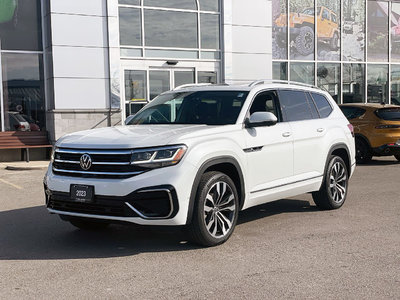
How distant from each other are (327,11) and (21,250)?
18.8m

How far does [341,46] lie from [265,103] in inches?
662

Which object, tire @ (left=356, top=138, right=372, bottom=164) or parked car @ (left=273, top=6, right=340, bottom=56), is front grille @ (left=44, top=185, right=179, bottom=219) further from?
parked car @ (left=273, top=6, right=340, bottom=56)

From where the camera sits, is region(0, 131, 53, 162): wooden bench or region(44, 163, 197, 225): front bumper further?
region(0, 131, 53, 162): wooden bench

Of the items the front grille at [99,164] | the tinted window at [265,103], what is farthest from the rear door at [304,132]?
the front grille at [99,164]

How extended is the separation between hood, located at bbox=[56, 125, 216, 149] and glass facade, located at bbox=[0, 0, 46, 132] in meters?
12.0

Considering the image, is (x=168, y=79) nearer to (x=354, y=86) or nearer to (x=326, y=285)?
(x=354, y=86)

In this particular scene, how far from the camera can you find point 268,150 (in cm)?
637

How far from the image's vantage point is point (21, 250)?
5688mm

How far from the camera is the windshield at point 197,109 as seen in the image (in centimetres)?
632

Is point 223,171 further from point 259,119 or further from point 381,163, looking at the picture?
point 381,163

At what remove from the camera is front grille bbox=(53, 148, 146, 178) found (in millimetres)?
5234

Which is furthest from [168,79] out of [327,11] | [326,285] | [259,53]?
[326,285]

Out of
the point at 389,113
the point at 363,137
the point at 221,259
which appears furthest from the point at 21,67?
the point at 221,259

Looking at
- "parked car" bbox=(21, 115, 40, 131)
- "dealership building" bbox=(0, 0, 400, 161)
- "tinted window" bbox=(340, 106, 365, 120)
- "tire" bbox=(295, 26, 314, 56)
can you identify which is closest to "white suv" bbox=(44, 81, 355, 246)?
"tinted window" bbox=(340, 106, 365, 120)
